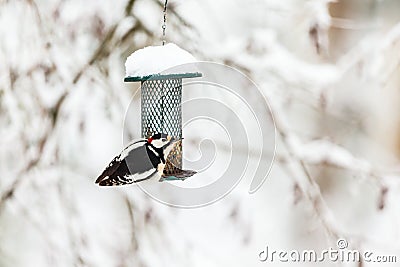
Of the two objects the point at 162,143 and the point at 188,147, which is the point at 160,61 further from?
the point at 188,147

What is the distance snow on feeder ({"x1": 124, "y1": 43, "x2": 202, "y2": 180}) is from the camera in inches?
→ 61.3

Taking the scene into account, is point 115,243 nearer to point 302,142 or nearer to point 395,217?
point 302,142

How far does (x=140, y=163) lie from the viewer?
1522mm

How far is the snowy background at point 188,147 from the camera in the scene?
2.45 metres

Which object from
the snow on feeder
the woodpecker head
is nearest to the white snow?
the snow on feeder

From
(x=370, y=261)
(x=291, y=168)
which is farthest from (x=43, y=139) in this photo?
(x=370, y=261)

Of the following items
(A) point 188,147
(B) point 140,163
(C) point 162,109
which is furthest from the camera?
(A) point 188,147

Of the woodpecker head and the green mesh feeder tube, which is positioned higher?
the green mesh feeder tube

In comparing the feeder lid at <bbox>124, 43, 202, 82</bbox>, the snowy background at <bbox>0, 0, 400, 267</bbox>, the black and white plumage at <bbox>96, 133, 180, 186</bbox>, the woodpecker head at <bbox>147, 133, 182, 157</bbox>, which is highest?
the snowy background at <bbox>0, 0, 400, 267</bbox>

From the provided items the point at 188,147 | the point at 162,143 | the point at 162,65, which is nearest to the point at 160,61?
the point at 162,65

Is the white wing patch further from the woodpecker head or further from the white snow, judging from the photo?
the white snow

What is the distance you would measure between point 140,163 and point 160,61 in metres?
0.23

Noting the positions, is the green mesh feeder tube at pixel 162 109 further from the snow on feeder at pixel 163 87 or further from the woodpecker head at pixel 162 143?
the woodpecker head at pixel 162 143

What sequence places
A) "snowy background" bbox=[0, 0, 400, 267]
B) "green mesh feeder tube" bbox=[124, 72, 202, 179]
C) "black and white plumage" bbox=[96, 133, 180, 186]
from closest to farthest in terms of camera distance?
"black and white plumage" bbox=[96, 133, 180, 186], "green mesh feeder tube" bbox=[124, 72, 202, 179], "snowy background" bbox=[0, 0, 400, 267]
